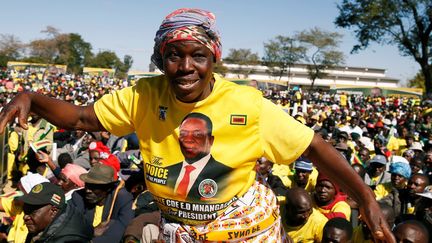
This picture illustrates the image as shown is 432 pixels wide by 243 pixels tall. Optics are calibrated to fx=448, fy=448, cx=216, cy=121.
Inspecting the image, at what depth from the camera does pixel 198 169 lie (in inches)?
65.0

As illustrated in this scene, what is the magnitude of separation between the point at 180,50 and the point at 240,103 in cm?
30

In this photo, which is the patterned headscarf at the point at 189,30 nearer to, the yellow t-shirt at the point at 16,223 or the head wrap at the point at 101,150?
the yellow t-shirt at the point at 16,223

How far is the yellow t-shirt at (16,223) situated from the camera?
156 inches

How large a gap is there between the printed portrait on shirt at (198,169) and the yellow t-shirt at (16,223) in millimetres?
2852

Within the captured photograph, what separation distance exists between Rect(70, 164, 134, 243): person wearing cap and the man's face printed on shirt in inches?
102

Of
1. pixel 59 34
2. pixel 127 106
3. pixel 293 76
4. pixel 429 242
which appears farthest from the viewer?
pixel 293 76

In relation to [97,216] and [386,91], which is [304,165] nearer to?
[97,216]

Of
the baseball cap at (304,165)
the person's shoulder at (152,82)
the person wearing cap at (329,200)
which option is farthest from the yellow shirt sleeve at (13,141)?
the person's shoulder at (152,82)

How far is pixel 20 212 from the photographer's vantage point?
13.5 ft

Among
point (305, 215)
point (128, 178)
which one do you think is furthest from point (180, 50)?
point (128, 178)

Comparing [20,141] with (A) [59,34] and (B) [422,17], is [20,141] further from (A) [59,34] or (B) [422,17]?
(A) [59,34]

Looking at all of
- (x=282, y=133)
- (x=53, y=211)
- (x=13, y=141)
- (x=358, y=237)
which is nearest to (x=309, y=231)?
(x=358, y=237)

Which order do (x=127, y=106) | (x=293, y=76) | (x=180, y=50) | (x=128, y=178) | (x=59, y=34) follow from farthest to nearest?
(x=293, y=76), (x=59, y=34), (x=128, y=178), (x=127, y=106), (x=180, y=50)

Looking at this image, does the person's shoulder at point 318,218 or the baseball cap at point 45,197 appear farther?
the person's shoulder at point 318,218
